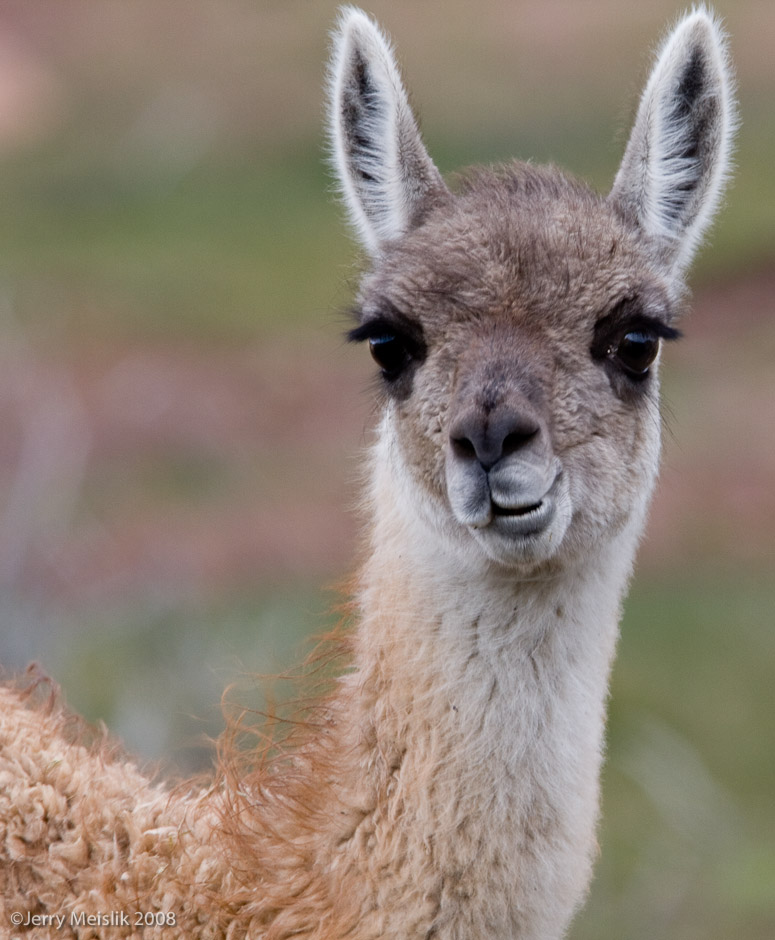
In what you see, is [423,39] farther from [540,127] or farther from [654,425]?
[654,425]

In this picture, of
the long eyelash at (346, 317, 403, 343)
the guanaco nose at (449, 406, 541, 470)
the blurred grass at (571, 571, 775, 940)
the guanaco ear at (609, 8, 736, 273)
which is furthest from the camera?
the blurred grass at (571, 571, 775, 940)

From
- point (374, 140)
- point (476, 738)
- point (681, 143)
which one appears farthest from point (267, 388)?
point (476, 738)

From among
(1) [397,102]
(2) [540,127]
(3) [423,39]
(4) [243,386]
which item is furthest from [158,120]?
(1) [397,102]

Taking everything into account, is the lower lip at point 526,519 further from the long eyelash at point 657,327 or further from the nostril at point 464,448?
the long eyelash at point 657,327

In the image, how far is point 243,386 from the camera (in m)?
29.5

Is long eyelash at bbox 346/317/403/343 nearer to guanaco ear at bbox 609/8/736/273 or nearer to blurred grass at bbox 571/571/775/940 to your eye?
guanaco ear at bbox 609/8/736/273

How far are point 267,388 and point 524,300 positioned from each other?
25391 millimetres

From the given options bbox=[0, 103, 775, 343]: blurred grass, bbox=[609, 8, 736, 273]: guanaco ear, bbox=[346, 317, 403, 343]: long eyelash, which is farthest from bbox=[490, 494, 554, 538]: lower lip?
bbox=[0, 103, 775, 343]: blurred grass

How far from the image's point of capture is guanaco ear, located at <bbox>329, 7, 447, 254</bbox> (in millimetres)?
4559

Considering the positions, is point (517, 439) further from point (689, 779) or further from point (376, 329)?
point (689, 779)

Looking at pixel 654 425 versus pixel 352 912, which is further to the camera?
pixel 654 425

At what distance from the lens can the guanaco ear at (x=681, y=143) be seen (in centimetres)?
453

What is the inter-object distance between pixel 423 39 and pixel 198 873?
43.3 meters

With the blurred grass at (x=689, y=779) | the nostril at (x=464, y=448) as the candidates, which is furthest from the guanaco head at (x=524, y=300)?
the blurred grass at (x=689, y=779)
